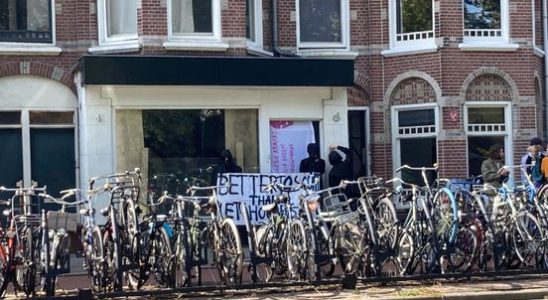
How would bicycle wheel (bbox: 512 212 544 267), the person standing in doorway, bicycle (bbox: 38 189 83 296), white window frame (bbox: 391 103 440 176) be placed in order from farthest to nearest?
white window frame (bbox: 391 103 440 176), the person standing in doorway, bicycle wheel (bbox: 512 212 544 267), bicycle (bbox: 38 189 83 296)

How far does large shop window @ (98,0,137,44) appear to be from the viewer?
17.9m

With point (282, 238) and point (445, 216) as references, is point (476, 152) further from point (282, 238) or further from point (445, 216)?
point (282, 238)

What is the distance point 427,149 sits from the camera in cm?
2012

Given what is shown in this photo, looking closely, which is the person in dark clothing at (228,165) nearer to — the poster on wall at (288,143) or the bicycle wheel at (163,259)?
the poster on wall at (288,143)

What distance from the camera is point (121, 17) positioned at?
18.0 metres

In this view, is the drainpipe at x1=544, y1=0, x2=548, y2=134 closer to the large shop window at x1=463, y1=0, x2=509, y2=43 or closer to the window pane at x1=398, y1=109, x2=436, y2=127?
the large shop window at x1=463, y1=0, x2=509, y2=43

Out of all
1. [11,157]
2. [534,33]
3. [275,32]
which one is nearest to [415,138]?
[534,33]

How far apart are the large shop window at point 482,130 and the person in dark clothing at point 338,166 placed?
9.47ft

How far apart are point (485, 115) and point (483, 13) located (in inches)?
84.5

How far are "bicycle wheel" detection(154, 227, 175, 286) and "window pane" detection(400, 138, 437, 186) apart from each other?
9289 millimetres

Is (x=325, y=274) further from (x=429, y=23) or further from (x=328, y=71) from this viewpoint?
(x=429, y=23)

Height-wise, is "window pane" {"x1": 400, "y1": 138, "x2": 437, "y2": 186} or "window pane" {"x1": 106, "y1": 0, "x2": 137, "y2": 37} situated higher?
"window pane" {"x1": 106, "y1": 0, "x2": 137, "y2": 37}

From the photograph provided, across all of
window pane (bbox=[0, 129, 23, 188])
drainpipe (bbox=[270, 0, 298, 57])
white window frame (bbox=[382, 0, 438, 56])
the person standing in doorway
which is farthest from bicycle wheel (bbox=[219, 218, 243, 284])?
white window frame (bbox=[382, 0, 438, 56])

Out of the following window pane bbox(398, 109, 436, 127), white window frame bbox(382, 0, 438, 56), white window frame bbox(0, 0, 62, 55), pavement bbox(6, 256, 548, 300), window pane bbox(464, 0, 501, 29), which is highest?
window pane bbox(464, 0, 501, 29)
